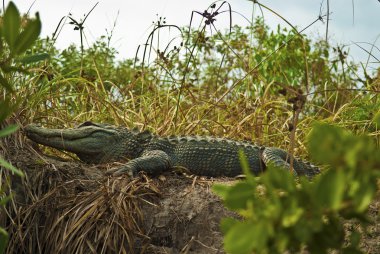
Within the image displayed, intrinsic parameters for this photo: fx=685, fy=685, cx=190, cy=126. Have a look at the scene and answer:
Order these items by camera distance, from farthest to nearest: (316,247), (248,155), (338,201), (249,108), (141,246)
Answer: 1. (249,108)
2. (248,155)
3. (141,246)
4. (316,247)
5. (338,201)

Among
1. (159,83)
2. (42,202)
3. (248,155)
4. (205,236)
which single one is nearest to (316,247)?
(205,236)

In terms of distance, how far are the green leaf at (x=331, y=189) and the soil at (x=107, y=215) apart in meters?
2.35

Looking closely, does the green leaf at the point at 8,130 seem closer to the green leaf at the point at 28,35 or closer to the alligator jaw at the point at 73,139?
the green leaf at the point at 28,35

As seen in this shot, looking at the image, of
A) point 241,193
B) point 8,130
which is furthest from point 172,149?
point 241,193

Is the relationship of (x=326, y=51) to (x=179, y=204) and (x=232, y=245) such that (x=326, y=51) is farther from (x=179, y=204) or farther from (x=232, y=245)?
(x=232, y=245)

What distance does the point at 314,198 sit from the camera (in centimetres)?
121

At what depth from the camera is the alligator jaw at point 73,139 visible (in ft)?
14.7

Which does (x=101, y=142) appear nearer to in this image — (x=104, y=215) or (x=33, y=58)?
(x=104, y=215)

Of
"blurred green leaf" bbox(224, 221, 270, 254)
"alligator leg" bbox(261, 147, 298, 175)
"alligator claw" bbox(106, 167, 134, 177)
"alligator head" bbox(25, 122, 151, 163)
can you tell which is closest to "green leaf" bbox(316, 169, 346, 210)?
"blurred green leaf" bbox(224, 221, 270, 254)

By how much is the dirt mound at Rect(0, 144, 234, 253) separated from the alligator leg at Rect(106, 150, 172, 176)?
0.71 feet

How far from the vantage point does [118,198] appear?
3.68 metres

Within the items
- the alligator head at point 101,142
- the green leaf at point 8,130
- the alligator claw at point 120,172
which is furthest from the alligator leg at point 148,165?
the green leaf at point 8,130

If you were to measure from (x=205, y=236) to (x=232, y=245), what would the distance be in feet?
7.79

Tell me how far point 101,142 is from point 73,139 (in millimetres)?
205
